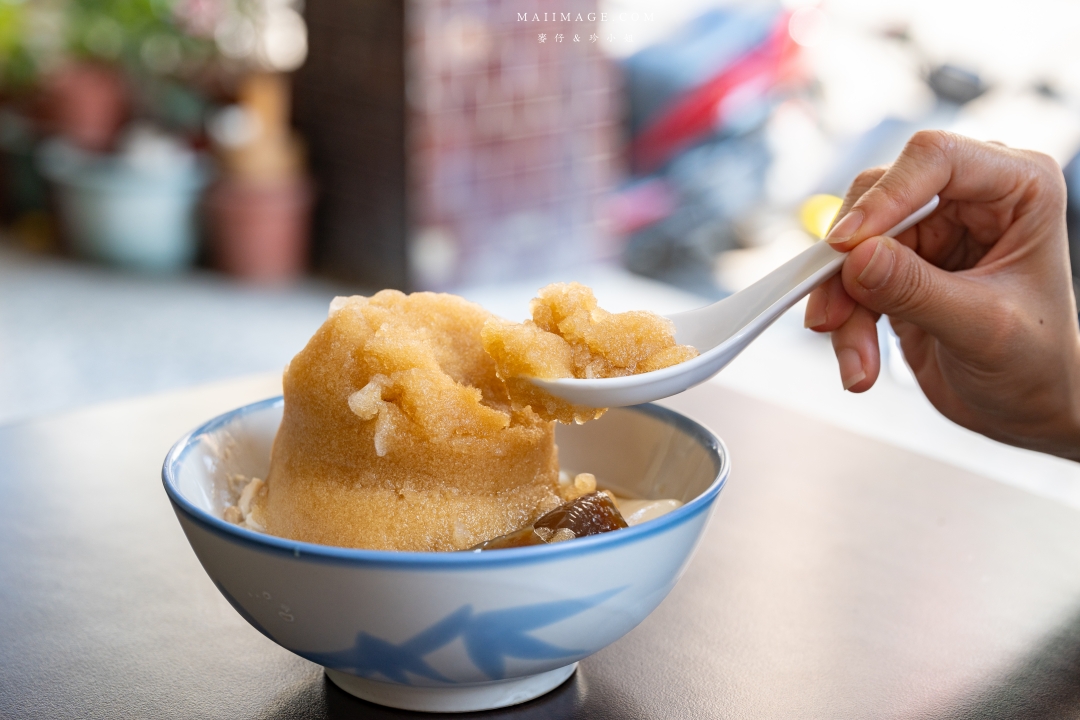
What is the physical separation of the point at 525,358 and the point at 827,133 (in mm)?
3799

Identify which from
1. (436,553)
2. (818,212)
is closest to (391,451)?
(436,553)

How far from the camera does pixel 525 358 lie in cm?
77

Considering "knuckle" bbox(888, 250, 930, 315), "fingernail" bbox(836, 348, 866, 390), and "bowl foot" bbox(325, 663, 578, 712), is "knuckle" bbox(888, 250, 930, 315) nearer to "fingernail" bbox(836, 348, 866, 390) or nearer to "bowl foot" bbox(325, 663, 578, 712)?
"fingernail" bbox(836, 348, 866, 390)

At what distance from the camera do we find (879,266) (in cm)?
91

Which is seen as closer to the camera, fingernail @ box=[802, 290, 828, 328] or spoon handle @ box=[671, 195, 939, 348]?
spoon handle @ box=[671, 195, 939, 348]

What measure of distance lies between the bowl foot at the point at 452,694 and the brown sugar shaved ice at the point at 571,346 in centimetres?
20

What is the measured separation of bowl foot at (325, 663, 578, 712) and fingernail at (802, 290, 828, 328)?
19.9 inches

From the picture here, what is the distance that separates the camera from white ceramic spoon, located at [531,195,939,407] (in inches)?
30.8

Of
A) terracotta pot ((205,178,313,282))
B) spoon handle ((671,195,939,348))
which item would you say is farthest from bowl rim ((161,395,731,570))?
terracotta pot ((205,178,313,282))

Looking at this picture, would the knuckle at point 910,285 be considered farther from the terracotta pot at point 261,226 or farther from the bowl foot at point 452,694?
the terracotta pot at point 261,226

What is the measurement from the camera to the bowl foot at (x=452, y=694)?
714 mm

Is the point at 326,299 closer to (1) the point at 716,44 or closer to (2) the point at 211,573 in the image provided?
(1) the point at 716,44

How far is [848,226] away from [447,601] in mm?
512

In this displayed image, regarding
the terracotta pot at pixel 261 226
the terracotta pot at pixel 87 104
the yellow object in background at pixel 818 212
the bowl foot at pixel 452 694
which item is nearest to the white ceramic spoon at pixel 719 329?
the bowl foot at pixel 452 694
